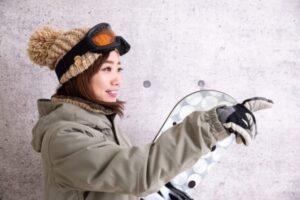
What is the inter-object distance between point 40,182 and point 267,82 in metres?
1.16

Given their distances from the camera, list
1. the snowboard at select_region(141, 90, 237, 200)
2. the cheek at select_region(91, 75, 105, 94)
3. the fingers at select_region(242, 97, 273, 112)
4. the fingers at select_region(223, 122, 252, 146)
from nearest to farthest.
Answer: the fingers at select_region(223, 122, 252, 146), the fingers at select_region(242, 97, 273, 112), the cheek at select_region(91, 75, 105, 94), the snowboard at select_region(141, 90, 237, 200)

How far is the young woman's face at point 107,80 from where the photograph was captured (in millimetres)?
1135

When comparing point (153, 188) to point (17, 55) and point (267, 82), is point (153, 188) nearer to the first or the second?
point (17, 55)

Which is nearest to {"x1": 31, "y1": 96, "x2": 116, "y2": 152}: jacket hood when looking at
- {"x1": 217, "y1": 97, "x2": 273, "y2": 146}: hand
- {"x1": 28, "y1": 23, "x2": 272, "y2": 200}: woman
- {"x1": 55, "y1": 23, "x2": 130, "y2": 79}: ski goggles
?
{"x1": 28, "y1": 23, "x2": 272, "y2": 200}: woman

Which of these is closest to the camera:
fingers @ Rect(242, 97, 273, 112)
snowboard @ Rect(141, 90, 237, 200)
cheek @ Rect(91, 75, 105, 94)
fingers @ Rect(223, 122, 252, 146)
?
fingers @ Rect(223, 122, 252, 146)

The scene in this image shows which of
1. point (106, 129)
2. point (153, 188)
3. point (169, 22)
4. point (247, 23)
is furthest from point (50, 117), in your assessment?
point (247, 23)

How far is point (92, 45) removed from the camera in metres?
1.10

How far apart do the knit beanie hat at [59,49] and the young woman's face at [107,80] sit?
46mm

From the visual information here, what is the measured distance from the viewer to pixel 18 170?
1.61 meters

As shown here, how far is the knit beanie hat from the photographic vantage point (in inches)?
43.3

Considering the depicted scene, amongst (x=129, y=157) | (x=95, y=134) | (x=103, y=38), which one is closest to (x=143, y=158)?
(x=129, y=157)

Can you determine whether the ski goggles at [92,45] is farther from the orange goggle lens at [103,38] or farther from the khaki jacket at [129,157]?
the khaki jacket at [129,157]

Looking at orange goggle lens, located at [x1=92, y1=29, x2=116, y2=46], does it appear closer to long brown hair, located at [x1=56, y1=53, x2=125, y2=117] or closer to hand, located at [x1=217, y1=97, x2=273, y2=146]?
long brown hair, located at [x1=56, y1=53, x2=125, y2=117]

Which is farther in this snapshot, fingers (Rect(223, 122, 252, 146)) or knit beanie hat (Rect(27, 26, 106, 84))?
knit beanie hat (Rect(27, 26, 106, 84))
